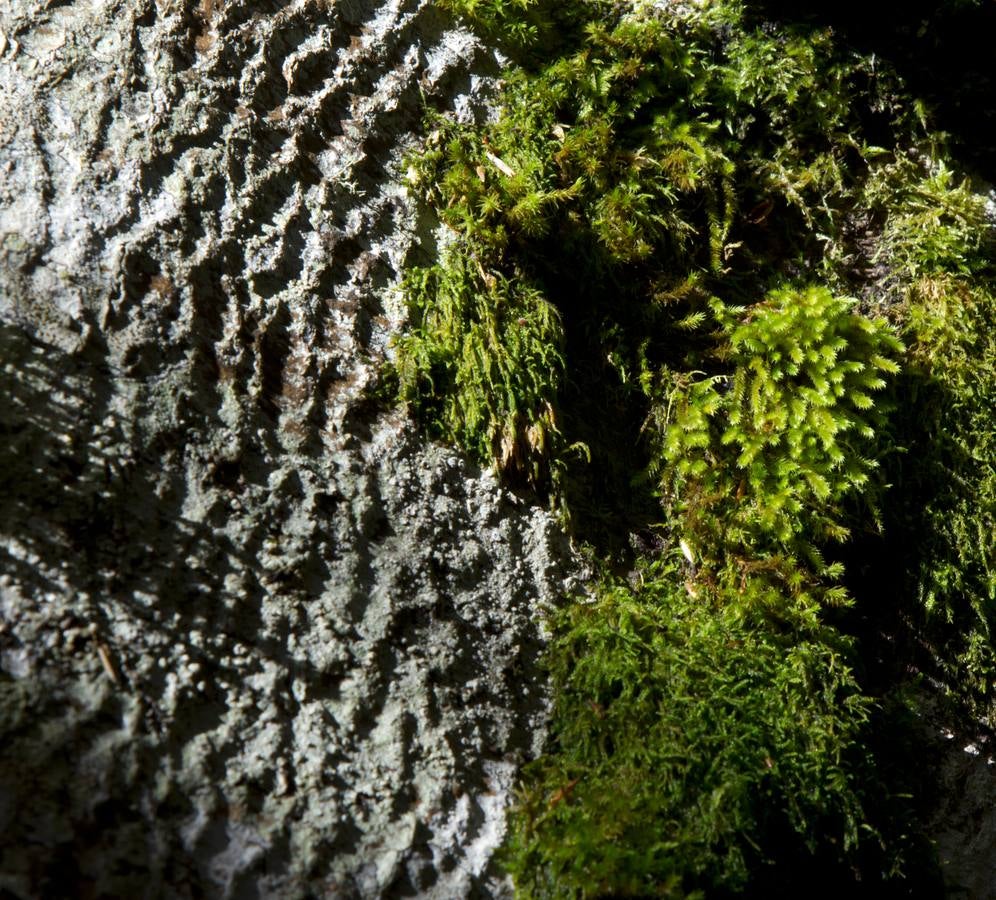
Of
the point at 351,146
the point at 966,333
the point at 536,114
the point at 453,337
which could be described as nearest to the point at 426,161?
the point at 351,146

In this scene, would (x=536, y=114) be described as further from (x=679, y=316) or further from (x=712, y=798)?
(x=712, y=798)

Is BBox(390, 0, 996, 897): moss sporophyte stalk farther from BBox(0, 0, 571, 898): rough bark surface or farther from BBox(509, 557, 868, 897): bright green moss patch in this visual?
BBox(0, 0, 571, 898): rough bark surface

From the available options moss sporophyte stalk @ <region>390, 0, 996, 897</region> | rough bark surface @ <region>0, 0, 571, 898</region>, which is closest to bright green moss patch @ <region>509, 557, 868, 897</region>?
moss sporophyte stalk @ <region>390, 0, 996, 897</region>

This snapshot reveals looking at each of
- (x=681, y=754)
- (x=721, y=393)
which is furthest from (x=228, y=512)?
(x=721, y=393)

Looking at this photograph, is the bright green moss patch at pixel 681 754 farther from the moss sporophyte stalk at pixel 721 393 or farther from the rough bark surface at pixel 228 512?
the rough bark surface at pixel 228 512

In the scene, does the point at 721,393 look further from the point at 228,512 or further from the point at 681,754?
the point at 228,512

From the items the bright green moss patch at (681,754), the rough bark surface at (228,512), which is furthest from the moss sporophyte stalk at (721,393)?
the rough bark surface at (228,512)
